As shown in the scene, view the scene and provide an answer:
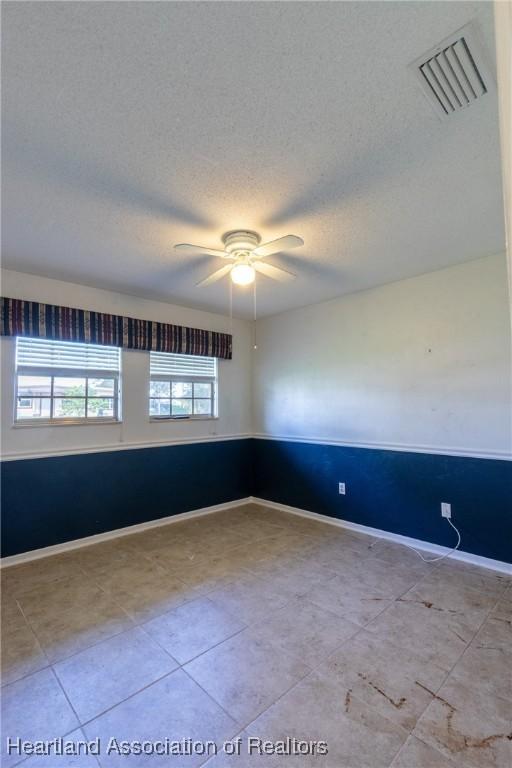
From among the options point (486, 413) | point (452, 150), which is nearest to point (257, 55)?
point (452, 150)

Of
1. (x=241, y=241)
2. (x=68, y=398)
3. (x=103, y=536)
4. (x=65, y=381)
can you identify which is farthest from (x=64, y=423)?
(x=241, y=241)

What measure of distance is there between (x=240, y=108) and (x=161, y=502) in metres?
3.66

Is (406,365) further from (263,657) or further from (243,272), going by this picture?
(263,657)

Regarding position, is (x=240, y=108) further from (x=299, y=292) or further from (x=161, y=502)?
(x=161, y=502)

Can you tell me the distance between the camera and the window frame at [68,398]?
3.16 metres

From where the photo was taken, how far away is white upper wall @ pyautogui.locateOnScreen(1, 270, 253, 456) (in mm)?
3111

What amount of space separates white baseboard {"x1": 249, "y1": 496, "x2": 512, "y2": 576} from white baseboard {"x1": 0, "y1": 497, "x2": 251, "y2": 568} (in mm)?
795

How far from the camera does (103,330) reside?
3598mm

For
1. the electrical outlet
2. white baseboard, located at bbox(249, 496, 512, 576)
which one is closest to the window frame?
white baseboard, located at bbox(249, 496, 512, 576)

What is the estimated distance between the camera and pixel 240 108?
57.1 inches

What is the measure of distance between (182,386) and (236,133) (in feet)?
10.2

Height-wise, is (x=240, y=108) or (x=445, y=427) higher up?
(x=240, y=108)

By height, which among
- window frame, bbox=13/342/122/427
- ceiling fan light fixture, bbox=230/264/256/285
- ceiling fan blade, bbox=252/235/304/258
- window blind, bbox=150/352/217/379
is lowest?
window frame, bbox=13/342/122/427

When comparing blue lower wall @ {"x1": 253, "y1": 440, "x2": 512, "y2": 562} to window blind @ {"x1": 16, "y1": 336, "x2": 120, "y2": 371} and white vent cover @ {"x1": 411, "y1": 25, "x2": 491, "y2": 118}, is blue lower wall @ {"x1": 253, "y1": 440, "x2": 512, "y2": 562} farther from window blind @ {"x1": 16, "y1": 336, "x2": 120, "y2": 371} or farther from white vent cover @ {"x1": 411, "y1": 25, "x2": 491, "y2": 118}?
white vent cover @ {"x1": 411, "y1": 25, "x2": 491, "y2": 118}
